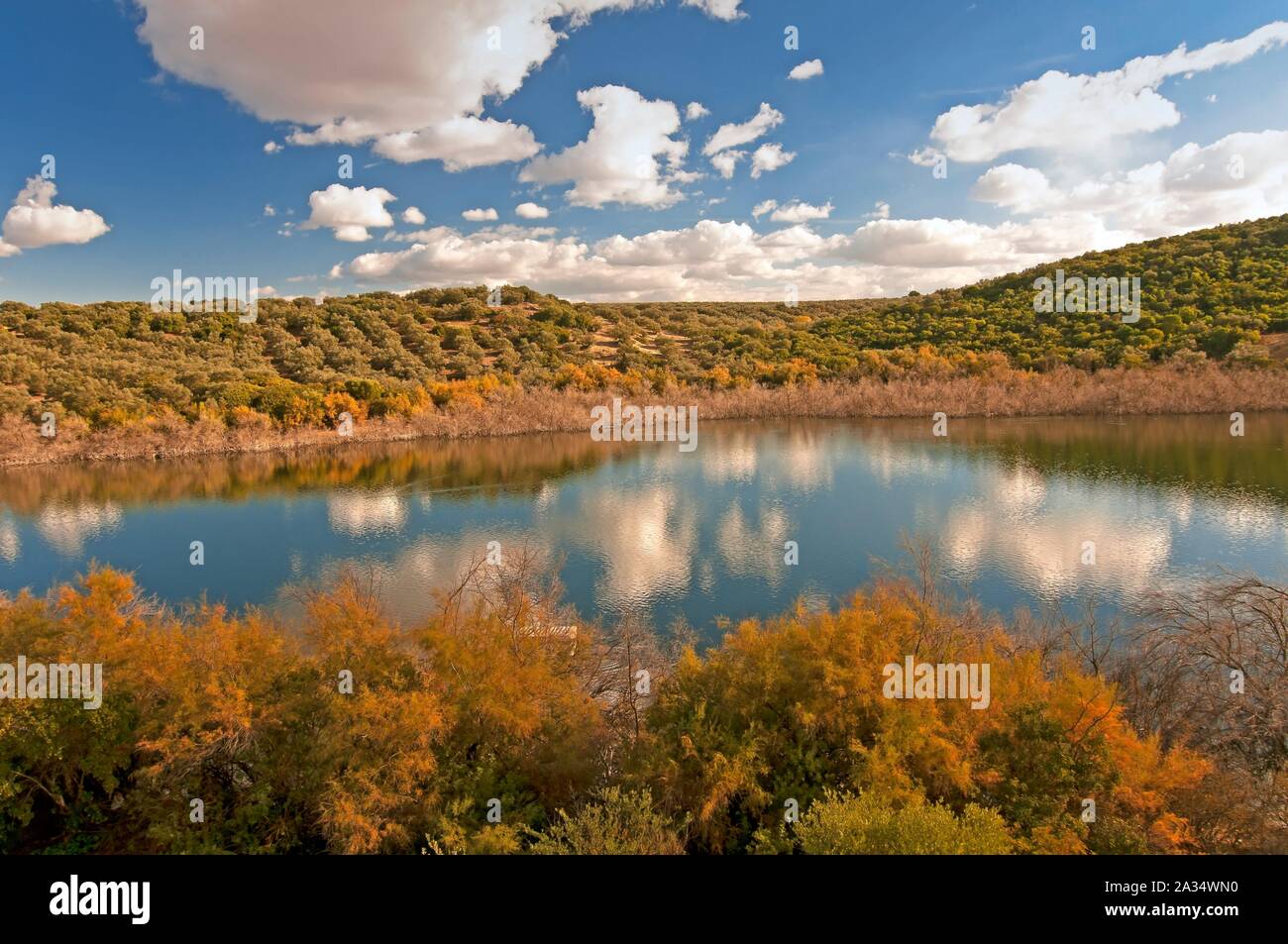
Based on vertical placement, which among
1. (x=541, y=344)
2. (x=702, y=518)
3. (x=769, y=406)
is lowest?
(x=702, y=518)

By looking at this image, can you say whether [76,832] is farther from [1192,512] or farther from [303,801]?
[1192,512]

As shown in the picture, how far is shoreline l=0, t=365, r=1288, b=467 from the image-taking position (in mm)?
65625

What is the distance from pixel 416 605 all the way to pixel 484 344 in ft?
275

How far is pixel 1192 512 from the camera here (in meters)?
38.4

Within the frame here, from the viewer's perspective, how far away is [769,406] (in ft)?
292

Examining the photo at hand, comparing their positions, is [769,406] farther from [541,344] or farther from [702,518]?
[702,518]

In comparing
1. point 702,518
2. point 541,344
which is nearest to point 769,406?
point 541,344

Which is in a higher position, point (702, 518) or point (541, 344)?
point (541, 344)


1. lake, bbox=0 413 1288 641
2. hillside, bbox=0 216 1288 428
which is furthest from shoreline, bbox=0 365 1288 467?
lake, bbox=0 413 1288 641

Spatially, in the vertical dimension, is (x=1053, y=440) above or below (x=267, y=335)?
below

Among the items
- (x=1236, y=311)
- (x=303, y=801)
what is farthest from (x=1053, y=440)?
(x=303, y=801)

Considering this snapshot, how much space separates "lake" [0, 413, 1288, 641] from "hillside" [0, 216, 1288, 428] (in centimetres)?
1317

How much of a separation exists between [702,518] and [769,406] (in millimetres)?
49564

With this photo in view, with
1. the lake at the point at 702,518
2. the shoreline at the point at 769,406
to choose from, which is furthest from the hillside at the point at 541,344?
the lake at the point at 702,518
